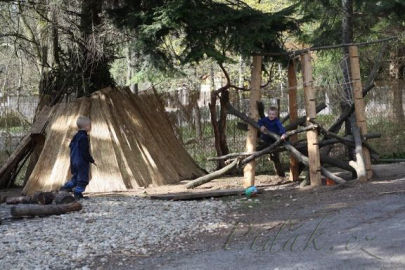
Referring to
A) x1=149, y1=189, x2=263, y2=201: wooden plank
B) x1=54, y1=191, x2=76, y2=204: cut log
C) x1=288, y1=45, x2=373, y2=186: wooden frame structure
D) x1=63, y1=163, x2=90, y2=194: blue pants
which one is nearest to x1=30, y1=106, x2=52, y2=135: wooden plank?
x1=63, y1=163, x2=90, y2=194: blue pants

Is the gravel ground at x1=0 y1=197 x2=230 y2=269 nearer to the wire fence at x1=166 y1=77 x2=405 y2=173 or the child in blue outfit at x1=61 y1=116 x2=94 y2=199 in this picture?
the child in blue outfit at x1=61 y1=116 x2=94 y2=199

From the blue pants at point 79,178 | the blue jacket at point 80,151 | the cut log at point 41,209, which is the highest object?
the blue jacket at point 80,151

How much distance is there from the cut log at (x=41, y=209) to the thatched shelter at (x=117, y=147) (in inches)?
102

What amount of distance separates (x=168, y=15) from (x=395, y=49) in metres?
11.2

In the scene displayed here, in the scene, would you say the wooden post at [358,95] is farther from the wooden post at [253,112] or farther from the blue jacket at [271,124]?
the wooden post at [253,112]

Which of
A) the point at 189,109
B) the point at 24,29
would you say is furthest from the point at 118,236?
the point at 24,29


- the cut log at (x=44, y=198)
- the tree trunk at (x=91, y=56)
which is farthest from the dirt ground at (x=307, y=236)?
the tree trunk at (x=91, y=56)

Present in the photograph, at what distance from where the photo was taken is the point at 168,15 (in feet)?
35.6

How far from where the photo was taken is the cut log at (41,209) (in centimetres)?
846

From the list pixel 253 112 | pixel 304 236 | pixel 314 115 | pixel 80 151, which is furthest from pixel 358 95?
pixel 80 151

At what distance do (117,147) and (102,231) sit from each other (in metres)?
4.66

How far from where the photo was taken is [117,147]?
12109mm

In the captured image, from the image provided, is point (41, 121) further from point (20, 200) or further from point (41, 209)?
point (41, 209)

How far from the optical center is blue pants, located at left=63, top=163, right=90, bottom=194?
10281mm
